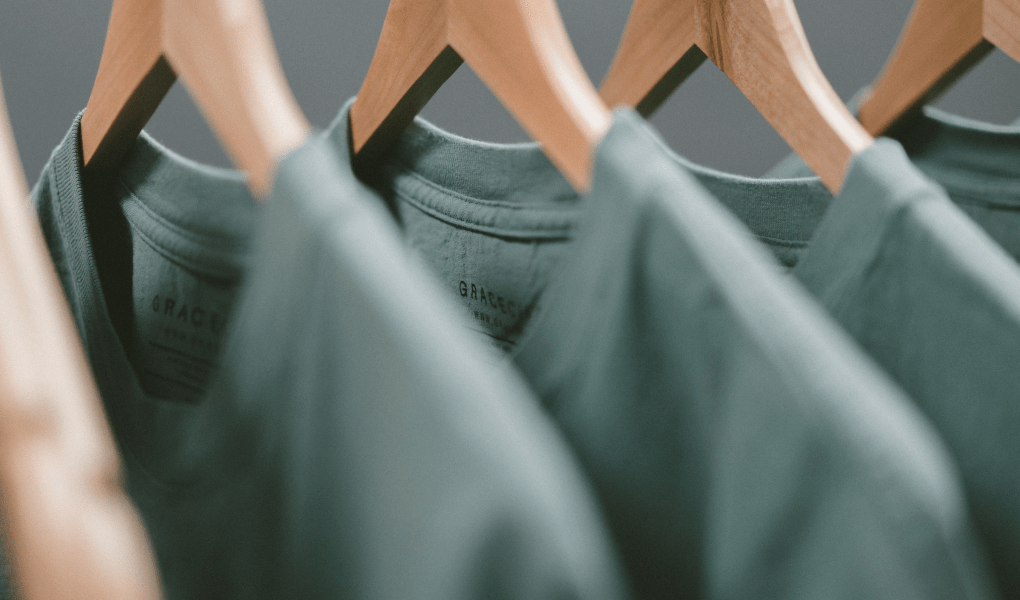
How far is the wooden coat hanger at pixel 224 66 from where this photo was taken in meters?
0.21

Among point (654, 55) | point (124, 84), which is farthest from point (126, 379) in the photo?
point (654, 55)

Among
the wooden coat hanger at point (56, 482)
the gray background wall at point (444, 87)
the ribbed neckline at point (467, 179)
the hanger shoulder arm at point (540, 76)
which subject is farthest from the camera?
the gray background wall at point (444, 87)

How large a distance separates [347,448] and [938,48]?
464 mm

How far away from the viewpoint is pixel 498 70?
0.97 ft

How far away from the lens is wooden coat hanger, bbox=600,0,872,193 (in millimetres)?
327

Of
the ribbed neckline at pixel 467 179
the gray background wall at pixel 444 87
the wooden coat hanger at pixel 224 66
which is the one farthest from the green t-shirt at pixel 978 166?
the gray background wall at pixel 444 87

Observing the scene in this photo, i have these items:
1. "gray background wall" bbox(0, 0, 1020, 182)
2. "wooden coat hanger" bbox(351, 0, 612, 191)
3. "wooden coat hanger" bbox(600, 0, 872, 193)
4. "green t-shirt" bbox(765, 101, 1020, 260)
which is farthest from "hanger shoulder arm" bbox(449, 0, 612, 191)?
"gray background wall" bbox(0, 0, 1020, 182)

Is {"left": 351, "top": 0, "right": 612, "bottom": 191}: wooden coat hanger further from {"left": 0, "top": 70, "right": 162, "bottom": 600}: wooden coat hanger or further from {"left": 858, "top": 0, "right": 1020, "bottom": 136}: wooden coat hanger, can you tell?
{"left": 858, "top": 0, "right": 1020, "bottom": 136}: wooden coat hanger

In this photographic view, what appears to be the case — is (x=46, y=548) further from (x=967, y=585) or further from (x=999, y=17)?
(x=999, y=17)

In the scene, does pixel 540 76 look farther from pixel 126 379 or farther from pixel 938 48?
pixel 938 48

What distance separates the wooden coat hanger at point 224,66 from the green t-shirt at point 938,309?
19cm

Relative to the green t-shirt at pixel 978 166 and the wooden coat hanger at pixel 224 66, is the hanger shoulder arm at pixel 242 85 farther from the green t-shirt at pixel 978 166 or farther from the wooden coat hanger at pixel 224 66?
the green t-shirt at pixel 978 166

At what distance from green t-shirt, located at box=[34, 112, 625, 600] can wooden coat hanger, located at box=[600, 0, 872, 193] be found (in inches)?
8.6

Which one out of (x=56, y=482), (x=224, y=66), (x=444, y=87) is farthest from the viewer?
(x=444, y=87)
